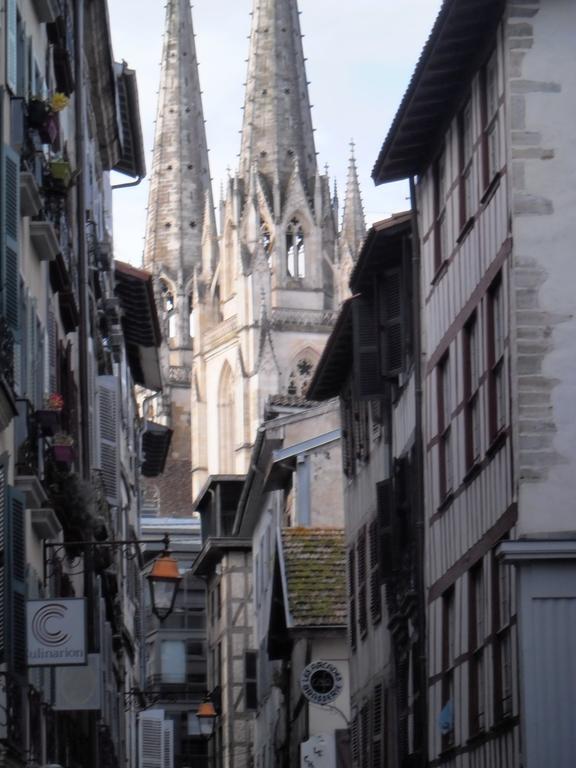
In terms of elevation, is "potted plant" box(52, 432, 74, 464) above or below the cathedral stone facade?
below

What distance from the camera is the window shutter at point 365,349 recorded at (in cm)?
3050

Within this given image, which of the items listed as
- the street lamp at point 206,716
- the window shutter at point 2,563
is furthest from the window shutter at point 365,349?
the street lamp at point 206,716

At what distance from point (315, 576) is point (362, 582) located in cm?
486

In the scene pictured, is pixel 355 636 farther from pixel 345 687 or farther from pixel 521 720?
pixel 521 720

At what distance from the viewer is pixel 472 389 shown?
2370 centimetres

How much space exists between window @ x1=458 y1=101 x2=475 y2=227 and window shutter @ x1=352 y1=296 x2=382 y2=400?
591cm

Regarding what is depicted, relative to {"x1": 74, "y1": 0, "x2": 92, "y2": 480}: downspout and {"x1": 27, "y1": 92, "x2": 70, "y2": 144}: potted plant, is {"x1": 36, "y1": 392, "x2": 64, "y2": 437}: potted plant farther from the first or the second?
{"x1": 74, "y1": 0, "x2": 92, "y2": 480}: downspout

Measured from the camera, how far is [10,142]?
64.0ft

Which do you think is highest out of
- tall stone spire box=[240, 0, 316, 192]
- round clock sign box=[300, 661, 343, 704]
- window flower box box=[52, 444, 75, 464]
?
tall stone spire box=[240, 0, 316, 192]

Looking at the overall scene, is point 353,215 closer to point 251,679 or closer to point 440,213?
point 251,679

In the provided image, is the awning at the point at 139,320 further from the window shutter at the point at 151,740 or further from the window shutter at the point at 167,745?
the window shutter at the point at 167,745

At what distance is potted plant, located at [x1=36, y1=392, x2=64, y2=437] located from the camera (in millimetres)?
20719

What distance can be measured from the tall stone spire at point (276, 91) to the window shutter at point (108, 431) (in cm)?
11467

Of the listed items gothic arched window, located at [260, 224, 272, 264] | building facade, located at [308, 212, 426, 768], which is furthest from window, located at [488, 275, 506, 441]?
gothic arched window, located at [260, 224, 272, 264]
